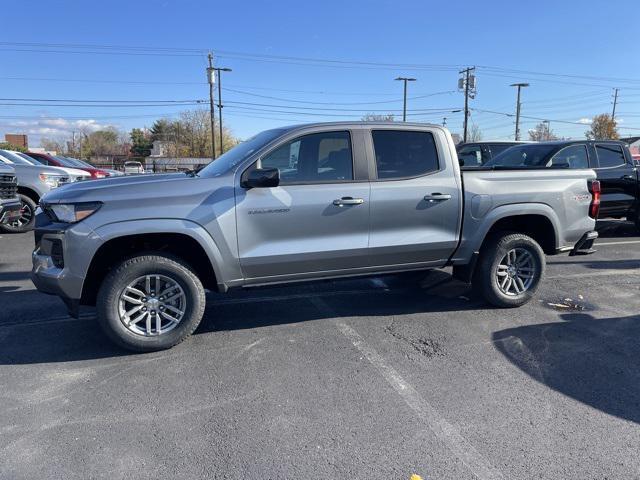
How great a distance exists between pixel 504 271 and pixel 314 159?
242 cm

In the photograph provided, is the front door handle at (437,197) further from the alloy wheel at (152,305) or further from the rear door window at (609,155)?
the rear door window at (609,155)

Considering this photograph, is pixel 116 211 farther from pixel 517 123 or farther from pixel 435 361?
pixel 517 123

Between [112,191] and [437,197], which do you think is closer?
[112,191]

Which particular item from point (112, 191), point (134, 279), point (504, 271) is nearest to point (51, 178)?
point (112, 191)

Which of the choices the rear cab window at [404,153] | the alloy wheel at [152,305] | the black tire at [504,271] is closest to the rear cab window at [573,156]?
the black tire at [504,271]

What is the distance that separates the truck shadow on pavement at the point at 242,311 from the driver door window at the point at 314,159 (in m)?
1.47

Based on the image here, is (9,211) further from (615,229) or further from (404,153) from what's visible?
(615,229)

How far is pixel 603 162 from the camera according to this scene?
9133mm

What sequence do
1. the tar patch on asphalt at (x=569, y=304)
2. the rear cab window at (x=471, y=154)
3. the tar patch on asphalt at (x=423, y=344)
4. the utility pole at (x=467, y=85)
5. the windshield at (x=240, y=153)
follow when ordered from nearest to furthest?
the tar patch on asphalt at (x=423, y=344), the windshield at (x=240, y=153), the tar patch on asphalt at (x=569, y=304), the rear cab window at (x=471, y=154), the utility pole at (x=467, y=85)

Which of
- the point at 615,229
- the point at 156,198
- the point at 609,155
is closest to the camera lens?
the point at 156,198

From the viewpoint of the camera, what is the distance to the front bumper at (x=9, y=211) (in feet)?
26.1

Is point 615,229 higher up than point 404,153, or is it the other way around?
point 404,153

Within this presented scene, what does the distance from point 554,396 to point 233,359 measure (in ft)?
7.95

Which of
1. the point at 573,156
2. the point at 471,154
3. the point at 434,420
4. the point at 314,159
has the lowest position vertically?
the point at 434,420
